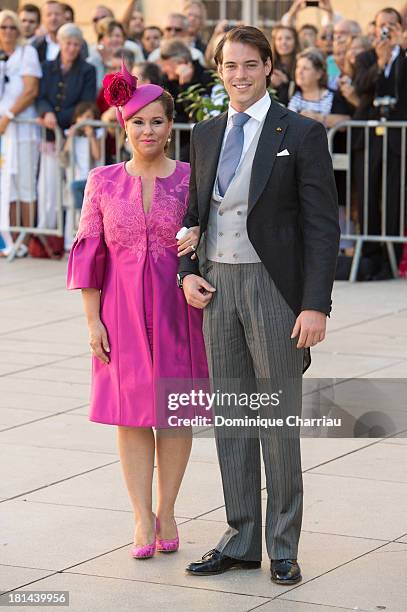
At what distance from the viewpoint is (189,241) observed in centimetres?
509

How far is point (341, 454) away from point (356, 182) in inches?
240

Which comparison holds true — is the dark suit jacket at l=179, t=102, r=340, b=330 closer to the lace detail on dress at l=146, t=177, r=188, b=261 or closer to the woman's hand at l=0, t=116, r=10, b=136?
the lace detail on dress at l=146, t=177, r=188, b=261

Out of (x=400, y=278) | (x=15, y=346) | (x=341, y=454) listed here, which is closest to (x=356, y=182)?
(x=400, y=278)

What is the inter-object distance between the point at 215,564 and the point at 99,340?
0.94 meters

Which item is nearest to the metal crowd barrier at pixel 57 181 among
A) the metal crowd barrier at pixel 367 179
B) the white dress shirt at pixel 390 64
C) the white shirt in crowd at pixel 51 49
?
the white shirt in crowd at pixel 51 49

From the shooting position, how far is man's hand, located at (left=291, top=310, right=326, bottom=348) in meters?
4.87

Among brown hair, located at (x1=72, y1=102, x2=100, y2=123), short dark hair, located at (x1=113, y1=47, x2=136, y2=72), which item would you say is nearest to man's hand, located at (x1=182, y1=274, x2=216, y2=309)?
short dark hair, located at (x1=113, y1=47, x2=136, y2=72)

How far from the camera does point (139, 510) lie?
5.36m

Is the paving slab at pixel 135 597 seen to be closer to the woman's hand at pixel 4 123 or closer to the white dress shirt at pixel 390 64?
the white dress shirt at pixel 390 64

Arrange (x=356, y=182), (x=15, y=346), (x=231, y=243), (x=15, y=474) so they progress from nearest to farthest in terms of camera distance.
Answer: (x=231, y=243) → (x=15, y=474) → (x=15, y=346) → (x=356, y=182)

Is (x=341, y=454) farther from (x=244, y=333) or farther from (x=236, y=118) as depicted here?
(x=236, y=118)

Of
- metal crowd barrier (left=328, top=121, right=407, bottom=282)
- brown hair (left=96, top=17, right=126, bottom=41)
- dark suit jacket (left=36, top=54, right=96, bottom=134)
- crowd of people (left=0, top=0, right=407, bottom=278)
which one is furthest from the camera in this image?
brown hair (left=96, top=17, right=126, bottom=41)

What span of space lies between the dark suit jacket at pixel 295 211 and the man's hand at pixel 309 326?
25 mm

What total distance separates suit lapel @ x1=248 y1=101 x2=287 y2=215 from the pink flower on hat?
601 millimetres
